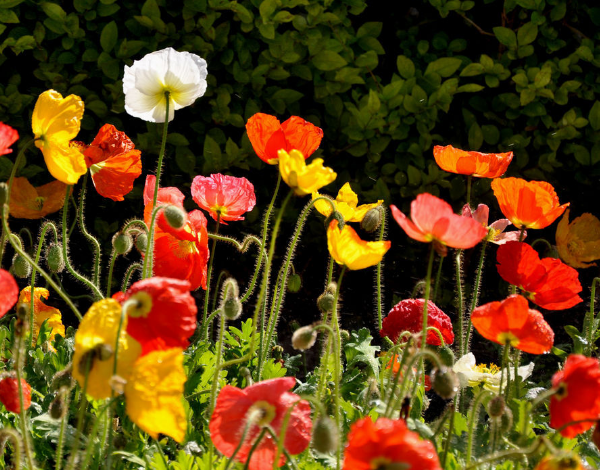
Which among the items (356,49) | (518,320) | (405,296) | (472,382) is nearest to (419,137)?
(356,49)

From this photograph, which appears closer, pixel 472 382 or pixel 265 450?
pixel 265 450

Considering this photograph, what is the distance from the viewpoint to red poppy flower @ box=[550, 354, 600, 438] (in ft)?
3.44

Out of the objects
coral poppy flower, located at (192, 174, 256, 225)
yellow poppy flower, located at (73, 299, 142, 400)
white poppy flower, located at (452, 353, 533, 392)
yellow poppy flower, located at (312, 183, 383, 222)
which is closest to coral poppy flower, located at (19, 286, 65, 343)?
coral poppy flower, located at (192, 174, 256, 225)

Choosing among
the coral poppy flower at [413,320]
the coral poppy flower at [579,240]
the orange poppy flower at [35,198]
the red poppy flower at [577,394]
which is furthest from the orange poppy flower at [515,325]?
the orange poppy flower at [35,198]

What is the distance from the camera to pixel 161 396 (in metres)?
0.98

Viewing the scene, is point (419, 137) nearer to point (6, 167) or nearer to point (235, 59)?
point (235, 59)

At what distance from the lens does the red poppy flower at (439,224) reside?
43.4 inches

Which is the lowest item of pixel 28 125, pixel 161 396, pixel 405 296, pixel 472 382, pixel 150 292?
pixel 405 296

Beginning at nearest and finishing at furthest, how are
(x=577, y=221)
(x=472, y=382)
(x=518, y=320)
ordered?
1. (x=518, y=320)
2. (x=472, y=382)
3. (x=577, y=221)

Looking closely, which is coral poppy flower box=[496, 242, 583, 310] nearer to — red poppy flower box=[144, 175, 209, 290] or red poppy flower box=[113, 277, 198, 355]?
red poppy flower box=[144, 175, 209, 290]

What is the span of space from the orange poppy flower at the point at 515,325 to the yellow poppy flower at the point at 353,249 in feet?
0.64

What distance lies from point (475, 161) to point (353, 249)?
2.21ft

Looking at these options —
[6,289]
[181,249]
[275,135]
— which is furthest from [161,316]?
[275,135]

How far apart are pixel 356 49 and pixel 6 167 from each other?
1358 mm
